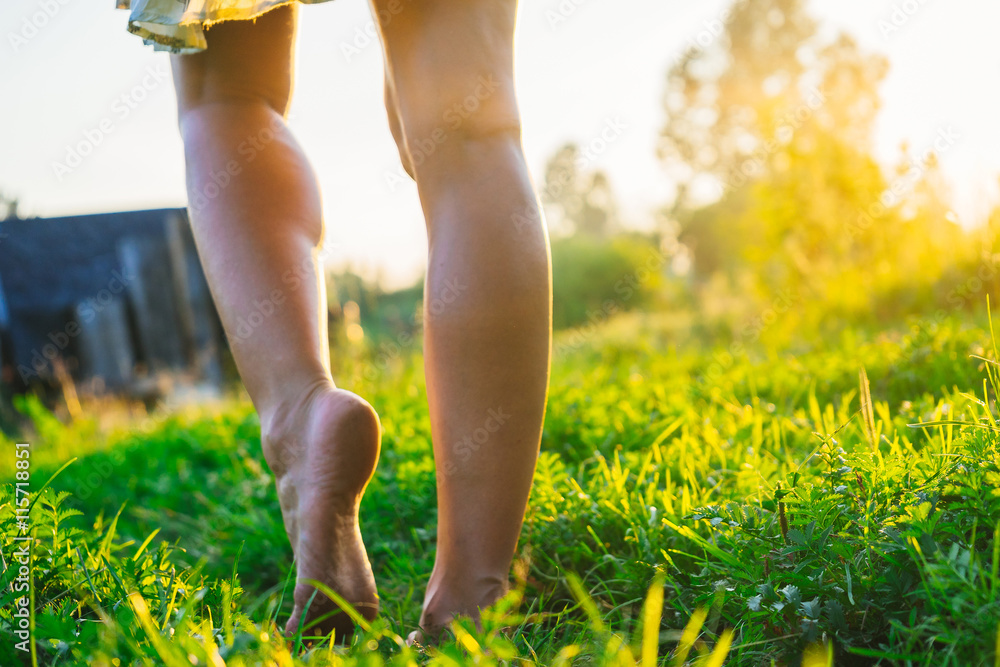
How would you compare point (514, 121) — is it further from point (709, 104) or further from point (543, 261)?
point (709, 104)

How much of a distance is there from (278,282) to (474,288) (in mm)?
420

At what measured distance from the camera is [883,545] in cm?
75

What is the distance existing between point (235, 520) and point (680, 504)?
1135mm

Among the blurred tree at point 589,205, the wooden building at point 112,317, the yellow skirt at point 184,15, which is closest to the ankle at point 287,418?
the yellow skirt at point 184,15

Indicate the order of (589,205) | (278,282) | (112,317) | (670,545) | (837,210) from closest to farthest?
(670,545) < (278,282) < (837,210) < (112,317) < (589,205)

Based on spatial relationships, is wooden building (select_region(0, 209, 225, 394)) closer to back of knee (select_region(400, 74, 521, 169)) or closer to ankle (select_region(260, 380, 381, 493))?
ankle (select_region(260, 380, 381, 493))

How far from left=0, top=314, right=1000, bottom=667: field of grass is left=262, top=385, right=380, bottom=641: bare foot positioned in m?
0.06

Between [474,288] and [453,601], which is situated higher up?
[474,288]

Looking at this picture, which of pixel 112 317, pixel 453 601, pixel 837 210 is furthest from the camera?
pixel 112 317

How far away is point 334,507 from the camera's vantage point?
102cm

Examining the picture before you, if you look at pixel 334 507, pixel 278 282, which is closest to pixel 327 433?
pixel 334 507

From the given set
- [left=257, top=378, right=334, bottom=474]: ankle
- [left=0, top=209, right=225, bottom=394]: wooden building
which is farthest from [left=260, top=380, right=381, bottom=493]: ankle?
[left=0, top=209, right=225, bottom=394]: wooden building

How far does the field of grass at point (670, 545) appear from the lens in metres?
0.66

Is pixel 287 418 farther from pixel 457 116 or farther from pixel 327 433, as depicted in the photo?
pixel 457 116
